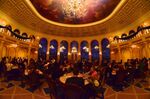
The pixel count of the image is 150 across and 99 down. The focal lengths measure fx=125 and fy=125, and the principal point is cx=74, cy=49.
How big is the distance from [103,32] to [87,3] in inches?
321

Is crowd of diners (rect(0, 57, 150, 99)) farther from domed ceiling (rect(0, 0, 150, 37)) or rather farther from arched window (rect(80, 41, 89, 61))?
arched window (rect(80, 41, 89, 61))

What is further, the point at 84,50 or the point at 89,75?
the point at 84,50

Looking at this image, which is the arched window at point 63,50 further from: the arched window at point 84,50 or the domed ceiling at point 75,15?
the arched window at point 84,50

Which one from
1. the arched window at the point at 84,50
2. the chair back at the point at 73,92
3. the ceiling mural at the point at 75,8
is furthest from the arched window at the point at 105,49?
the chair back at the point at 73,92

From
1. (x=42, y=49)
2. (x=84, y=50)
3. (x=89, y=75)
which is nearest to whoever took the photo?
(x=89, y=75)

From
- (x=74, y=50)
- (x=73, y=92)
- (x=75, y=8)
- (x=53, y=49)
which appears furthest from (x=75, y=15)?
(x=73, y=92)

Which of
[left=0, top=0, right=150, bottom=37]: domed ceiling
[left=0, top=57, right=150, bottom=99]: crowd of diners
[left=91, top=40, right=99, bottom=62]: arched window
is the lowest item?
[left=0, top=57, right=150, bottom=99]: crowd of diners

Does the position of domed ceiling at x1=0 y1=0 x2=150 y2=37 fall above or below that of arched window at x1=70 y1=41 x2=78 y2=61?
above

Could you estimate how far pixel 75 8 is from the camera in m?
11.4

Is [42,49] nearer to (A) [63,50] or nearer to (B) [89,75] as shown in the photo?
(A) [63,50]

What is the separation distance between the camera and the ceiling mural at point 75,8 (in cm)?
1222

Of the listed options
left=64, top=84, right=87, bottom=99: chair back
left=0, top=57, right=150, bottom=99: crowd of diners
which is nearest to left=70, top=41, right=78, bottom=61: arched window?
left=0, top=57, right=150, bottom=99: crowd of diners

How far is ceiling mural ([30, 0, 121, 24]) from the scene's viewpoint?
12219 mm

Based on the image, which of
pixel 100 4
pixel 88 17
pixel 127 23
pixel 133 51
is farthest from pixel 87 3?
pixel 133 51
